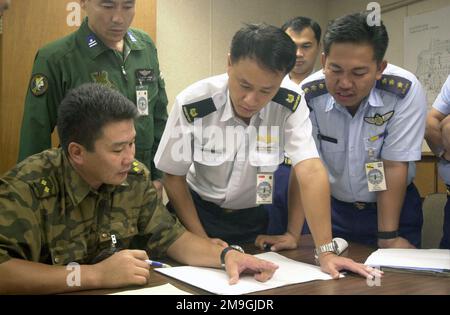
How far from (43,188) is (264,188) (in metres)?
0.80

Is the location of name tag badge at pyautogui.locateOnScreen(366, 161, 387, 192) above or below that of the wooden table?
above

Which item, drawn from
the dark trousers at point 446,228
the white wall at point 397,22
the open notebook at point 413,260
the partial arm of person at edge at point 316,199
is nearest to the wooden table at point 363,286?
the open notebook at point 413,260

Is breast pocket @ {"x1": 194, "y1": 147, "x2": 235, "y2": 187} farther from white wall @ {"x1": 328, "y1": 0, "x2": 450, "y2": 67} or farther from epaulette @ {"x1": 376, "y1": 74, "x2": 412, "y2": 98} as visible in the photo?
white wall @ {"x1": 328, "y1": 0, "x2": 450, "y2": 67}

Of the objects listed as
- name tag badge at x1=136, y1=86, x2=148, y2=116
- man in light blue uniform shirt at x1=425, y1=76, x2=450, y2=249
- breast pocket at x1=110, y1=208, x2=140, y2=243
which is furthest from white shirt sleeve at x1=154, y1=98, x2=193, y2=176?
man in light blue uniform shirt at x1=425, y1=76, x2=450, y2=249

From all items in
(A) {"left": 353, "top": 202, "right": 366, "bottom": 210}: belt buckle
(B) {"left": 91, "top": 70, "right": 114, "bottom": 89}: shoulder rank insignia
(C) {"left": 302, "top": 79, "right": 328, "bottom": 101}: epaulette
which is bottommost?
(A) {"left": 353, "top": 202, "right": 366, "bottom": 210}: belt buckle

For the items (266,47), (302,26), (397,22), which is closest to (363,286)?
(266,47)

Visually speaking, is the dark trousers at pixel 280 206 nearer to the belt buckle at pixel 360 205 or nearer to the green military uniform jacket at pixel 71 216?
the belt buckle at pixel 360 205

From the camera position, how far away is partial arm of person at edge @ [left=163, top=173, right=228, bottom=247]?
5.64 feet

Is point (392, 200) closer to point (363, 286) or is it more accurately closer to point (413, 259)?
point (413, 259)

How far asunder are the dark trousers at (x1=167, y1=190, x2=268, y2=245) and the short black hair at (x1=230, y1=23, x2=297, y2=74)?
2.00 ft

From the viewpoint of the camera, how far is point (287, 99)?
175cm
